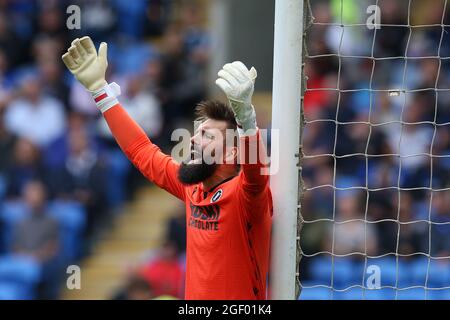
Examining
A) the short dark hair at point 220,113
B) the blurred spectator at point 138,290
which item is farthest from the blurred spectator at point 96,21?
the short dark hair at point 220,113

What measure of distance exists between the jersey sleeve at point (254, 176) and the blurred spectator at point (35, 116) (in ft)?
17.3

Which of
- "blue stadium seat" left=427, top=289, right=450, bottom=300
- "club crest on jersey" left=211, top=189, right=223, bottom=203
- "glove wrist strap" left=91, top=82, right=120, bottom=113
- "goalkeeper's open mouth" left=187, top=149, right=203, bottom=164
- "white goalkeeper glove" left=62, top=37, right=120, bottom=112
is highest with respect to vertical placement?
"white goalkeeper glove" left=62, top=37, right=120, bottom=112

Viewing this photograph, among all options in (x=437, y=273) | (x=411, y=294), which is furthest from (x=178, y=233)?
(x=437, y=273)

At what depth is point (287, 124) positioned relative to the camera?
173 inches

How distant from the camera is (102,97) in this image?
15.7ft

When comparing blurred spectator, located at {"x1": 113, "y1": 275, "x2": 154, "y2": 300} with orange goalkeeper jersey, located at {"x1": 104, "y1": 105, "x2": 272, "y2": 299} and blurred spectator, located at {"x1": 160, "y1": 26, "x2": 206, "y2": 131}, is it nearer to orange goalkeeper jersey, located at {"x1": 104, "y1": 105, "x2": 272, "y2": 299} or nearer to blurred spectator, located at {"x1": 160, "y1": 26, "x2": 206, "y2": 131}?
blurred spectator, located at {"x1": 160, "y1": 26, "x2": 206, "y2": 131}

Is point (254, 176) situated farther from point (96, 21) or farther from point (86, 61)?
point (96, 21)

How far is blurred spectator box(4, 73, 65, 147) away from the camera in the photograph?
30.7ft

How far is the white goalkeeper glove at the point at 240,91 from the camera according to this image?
4020mm

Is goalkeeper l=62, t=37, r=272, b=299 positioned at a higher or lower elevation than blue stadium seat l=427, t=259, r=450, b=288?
higher

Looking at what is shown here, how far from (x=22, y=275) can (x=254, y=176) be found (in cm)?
465

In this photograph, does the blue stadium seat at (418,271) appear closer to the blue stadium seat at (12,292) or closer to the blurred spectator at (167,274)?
the blurred spectator at (167,274)

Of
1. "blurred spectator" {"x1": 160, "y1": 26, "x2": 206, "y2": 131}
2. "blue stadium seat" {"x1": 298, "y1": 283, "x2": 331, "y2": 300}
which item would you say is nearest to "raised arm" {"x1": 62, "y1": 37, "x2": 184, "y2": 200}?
"blue stadium seat" {"x1": 298, "y1": 283, "x2": 331, "y2": 300}

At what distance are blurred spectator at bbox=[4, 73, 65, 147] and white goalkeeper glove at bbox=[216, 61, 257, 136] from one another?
5469 millimetres
